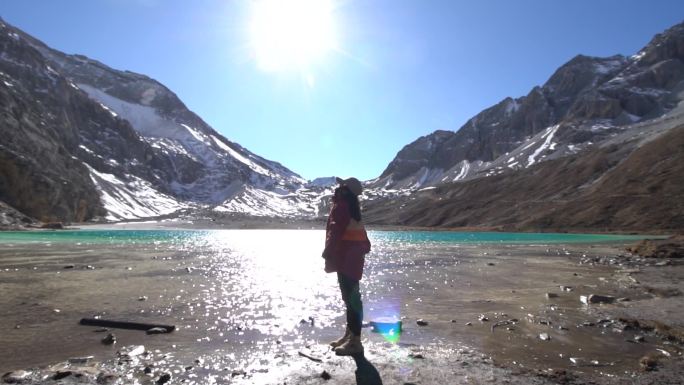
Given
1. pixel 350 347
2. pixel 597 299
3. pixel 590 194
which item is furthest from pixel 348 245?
pixel 590 194

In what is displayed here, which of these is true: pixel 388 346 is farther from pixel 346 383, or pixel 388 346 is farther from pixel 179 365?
pixel 179 365

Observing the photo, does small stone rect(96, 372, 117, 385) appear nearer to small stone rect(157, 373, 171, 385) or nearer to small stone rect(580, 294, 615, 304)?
small stone rect(157, 373, 171, 385)

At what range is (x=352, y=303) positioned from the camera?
8.40m

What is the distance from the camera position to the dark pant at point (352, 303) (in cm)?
810

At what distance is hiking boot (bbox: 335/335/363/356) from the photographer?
25.3 feet

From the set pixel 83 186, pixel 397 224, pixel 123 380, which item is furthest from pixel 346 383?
pixel 397 224

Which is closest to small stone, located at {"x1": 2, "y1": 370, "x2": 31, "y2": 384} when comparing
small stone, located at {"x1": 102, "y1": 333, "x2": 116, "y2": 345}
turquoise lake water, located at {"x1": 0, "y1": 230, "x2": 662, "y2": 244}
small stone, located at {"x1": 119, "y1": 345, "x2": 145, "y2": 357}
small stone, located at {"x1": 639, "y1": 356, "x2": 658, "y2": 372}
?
small stone, located at {"x1": 119, "y1": 345, "x2": 145, "y2": 357}

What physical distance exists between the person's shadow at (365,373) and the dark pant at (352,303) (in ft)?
2.10

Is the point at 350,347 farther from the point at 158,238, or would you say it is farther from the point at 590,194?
the point at 590,194

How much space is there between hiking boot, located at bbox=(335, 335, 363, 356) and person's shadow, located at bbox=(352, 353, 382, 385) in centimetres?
16

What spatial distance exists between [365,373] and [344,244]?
2.53 m

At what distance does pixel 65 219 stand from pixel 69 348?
137176 mm

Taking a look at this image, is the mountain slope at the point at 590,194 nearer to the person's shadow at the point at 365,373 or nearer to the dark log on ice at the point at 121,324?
the person's shadow at the point at 365,373

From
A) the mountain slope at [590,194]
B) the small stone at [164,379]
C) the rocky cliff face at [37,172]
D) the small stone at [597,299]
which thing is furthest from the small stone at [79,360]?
the rocky cliff face at [37,172]
